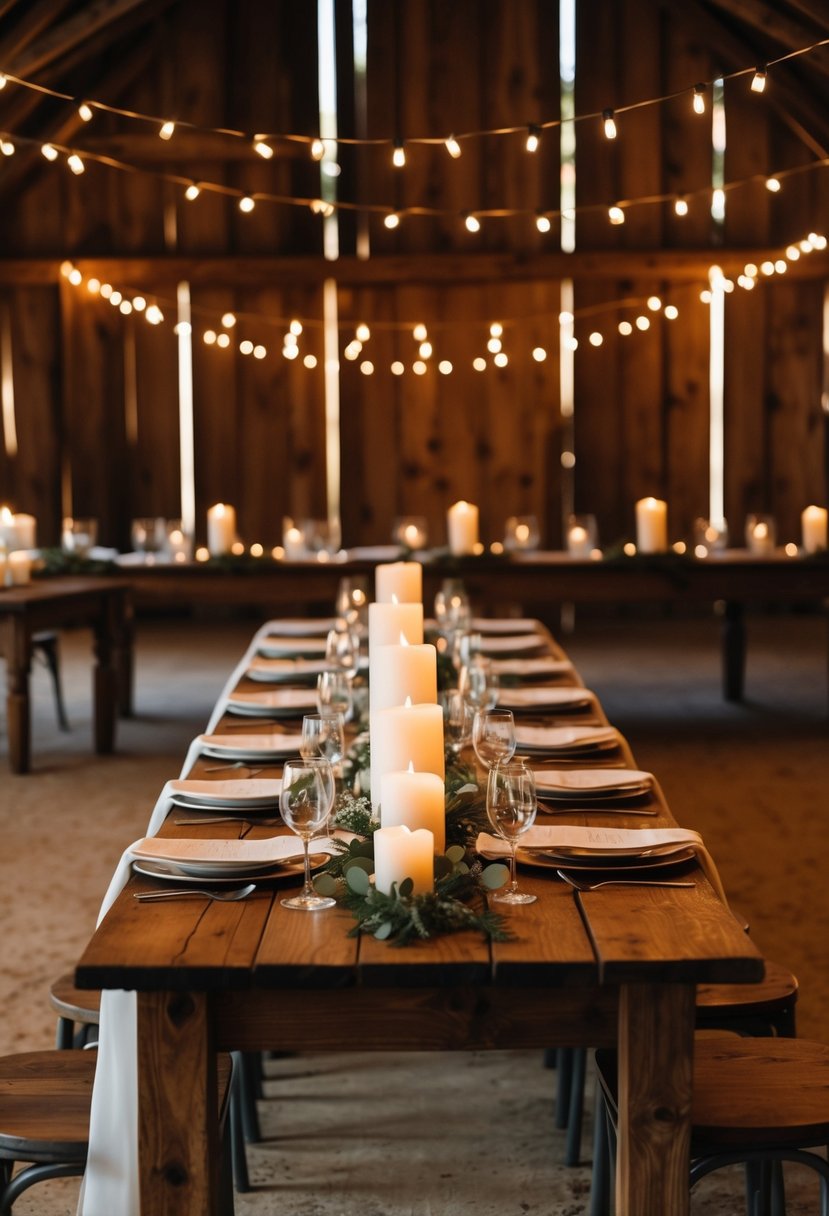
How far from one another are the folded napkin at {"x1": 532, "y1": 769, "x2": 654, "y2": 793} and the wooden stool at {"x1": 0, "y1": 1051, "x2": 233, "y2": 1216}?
0.75 meters

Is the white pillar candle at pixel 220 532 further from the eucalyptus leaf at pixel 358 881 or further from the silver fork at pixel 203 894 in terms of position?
the eucalyptus leaf at pixel 358 881

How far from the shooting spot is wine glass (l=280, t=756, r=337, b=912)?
186 cm

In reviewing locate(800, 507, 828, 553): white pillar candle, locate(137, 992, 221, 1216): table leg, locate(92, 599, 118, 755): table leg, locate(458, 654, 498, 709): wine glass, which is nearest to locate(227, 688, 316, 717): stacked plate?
locate(458, 654, 498, 709): wine glass

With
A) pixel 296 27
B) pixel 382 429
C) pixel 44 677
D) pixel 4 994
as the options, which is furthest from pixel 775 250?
pixel 4 994

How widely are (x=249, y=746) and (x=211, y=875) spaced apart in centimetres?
86

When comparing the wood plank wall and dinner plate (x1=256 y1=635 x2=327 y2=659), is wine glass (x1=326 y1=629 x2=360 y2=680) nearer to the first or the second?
dinner plate (x1=256 y1=635 x2=327 y2=659)

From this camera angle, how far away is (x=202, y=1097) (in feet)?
5.55

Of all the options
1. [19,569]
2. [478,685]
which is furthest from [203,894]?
[19,569]

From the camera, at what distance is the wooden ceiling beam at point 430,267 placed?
930 cm

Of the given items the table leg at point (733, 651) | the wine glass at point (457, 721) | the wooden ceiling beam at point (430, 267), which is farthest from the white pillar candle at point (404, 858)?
the wooden ceiling beam at point (430, 267)

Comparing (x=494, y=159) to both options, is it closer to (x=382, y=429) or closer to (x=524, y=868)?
(x=382, y=429)

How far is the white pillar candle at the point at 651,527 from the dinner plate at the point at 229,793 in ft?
12.8

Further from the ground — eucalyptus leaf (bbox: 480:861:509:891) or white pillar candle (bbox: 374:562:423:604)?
white pillar candle (bbox: 374:562:423:604)

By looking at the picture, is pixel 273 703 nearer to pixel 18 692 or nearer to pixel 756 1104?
pixel 756 1104
